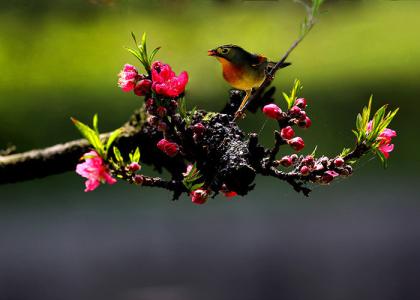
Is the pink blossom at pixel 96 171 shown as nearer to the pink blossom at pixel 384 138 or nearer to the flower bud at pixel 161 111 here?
the flower bud at pixel 161 111

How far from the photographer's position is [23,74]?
3.09m

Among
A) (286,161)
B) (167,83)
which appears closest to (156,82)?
(167,83)

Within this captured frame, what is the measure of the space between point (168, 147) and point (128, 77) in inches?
2.3

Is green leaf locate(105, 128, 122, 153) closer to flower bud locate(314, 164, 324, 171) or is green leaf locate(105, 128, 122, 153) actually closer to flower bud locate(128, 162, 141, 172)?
flower bud locate(128, 162, 141, 172)

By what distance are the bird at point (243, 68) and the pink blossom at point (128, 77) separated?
6cm

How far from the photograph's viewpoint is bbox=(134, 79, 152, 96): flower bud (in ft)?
1.26

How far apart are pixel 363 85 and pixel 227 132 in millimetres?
2735

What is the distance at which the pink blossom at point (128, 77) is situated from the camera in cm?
39

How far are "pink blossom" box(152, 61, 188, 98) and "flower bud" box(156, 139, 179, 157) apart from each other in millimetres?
34

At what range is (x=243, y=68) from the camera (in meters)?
0.39

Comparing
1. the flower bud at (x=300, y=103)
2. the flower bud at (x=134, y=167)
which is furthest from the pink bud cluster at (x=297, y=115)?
the flower bud at (x=134, y=167)

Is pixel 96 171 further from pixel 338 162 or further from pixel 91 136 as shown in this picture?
pixel 338 162

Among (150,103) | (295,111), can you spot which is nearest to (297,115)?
(295,111)

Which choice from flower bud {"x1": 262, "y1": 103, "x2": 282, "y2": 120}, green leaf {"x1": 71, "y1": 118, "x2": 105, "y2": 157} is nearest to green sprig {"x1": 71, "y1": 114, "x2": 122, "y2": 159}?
green leaf {"x1": 71, "y1": 118, "x2": 105, "y2": 157}
